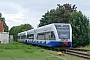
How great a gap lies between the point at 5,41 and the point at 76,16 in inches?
1124

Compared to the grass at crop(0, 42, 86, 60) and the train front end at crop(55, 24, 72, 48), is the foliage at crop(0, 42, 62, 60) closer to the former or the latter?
the grass at crop(0, 42, 86, 60)

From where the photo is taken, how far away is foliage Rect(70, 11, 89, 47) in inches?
1481

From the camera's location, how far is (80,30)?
125 ft

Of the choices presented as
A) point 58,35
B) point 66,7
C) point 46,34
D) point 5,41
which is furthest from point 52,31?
point 66,7

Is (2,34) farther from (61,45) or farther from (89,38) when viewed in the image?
(61,45)

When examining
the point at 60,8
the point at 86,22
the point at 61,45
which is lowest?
the point at 61,45

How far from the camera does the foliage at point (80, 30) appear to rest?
123 ft

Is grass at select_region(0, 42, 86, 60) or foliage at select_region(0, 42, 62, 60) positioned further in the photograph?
foliage at select_region(0, 42, 62, 60)

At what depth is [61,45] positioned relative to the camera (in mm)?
28984

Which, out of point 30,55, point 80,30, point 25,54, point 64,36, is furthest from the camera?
point 80,30

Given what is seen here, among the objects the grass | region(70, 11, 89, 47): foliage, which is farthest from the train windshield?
region(70, 11, 89, 47): foliage

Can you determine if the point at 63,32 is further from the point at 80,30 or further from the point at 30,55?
the point at 80,30

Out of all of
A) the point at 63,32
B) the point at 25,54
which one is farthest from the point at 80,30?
the point at 25,54

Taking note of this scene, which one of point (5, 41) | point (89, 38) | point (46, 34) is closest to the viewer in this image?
point (46, 34)
